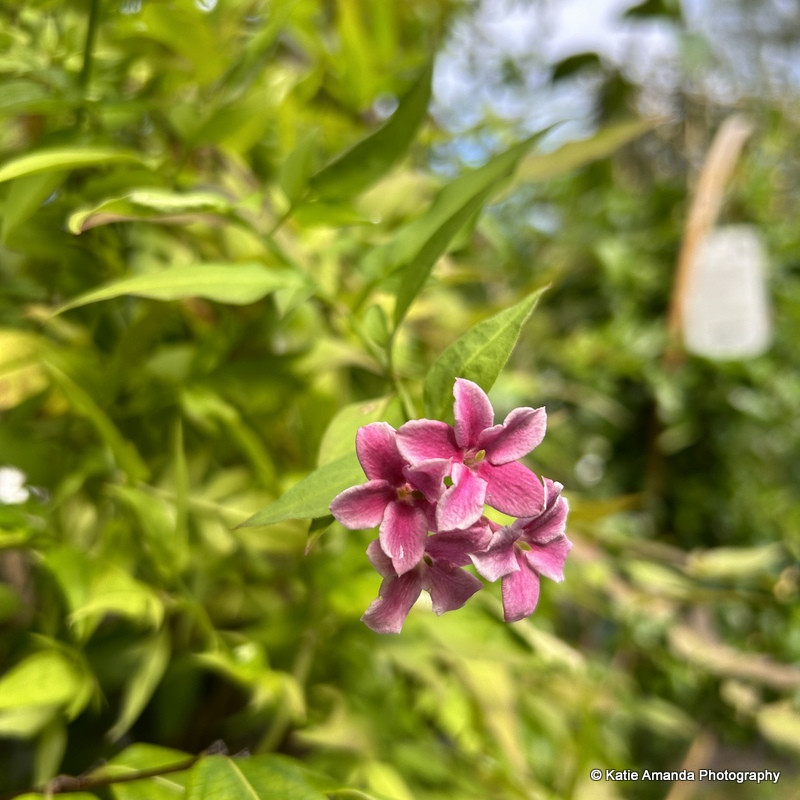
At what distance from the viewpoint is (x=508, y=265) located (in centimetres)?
67

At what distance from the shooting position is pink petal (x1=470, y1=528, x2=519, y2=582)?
154mm

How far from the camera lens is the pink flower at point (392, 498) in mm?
150

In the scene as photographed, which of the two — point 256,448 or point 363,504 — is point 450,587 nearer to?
point 363,504

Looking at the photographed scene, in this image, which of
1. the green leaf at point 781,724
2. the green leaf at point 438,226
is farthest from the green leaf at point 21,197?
the green leaf at point 781,724

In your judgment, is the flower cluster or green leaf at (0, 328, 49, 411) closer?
the flower cluster

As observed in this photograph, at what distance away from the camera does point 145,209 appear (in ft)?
0.78

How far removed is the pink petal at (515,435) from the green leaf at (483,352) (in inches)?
0.6

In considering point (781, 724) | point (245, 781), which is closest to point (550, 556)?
A: point (245, 781)

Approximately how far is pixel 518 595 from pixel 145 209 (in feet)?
0.58

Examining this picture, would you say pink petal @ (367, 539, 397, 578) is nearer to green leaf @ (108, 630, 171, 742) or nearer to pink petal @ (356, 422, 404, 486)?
pink petal @ (356, 422, 404, 486)

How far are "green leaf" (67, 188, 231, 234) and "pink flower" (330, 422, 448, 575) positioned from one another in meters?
0.12

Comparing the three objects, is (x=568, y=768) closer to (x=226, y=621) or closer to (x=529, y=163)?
(x=226, y=621)

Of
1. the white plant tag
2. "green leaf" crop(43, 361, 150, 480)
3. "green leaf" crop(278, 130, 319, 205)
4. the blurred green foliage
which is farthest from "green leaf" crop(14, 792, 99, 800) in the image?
the white plant tag

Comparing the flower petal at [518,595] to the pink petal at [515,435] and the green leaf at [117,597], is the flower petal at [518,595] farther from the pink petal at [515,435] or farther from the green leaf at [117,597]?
the green leaf at [117,597]
